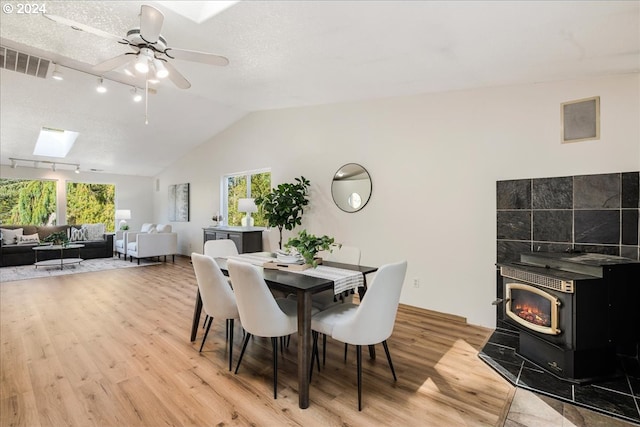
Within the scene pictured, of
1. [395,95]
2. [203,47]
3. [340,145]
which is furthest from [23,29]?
[395,95]

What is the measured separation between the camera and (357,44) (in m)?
2.51

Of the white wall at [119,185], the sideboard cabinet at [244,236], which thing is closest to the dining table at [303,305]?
the sideboard cabinet at [244,236]

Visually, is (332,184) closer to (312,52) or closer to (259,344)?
(312,52)

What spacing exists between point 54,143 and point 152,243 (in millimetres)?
3186

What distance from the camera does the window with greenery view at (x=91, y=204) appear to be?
318 inches

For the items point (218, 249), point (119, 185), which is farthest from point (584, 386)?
point (119, 185)

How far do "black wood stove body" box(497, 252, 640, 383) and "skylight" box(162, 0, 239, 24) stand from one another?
314 centimetres

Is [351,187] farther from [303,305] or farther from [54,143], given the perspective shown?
[54,143]

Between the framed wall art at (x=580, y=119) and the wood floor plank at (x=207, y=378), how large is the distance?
78.5 inches

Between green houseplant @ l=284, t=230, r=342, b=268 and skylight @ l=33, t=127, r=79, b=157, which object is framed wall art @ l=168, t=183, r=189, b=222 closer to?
skylight @ l=33, t=127, r=79, b=157

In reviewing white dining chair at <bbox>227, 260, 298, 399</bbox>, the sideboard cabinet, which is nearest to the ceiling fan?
white dining chair at <bbox>227, 260, 298, 399</bbox>

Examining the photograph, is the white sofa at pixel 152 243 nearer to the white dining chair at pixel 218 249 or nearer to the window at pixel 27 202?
the window at pixel 27 202

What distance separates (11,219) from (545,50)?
10659mm

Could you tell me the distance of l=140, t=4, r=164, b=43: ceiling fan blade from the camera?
5.88ft
